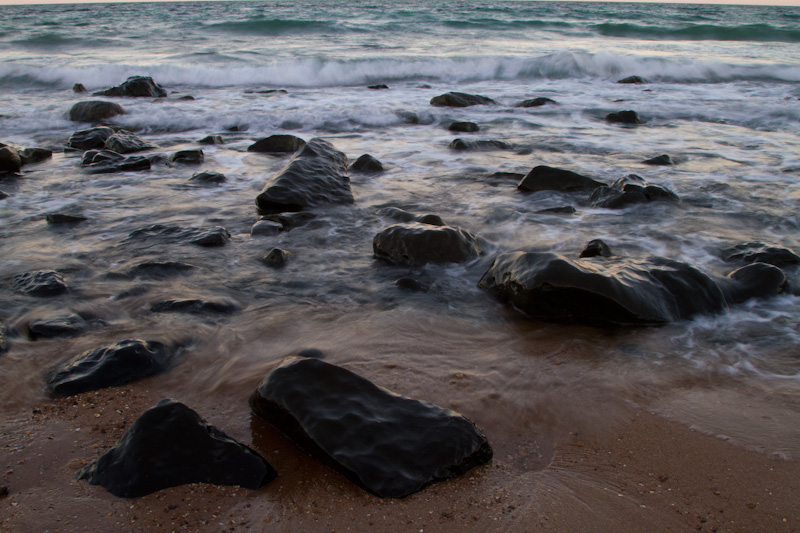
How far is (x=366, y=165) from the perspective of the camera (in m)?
5.51

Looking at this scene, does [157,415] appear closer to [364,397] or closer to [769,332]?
[364,397]

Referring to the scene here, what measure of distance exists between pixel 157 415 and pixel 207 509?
0.36m

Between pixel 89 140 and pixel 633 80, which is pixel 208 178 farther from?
pixel 633 80

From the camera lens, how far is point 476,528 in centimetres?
157

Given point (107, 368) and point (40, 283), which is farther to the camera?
point (40, 283)

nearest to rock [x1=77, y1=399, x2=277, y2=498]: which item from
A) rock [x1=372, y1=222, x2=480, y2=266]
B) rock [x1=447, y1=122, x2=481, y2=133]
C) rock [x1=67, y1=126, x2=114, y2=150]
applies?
rock [x1=372, y1=222, x2=480, y2=266]

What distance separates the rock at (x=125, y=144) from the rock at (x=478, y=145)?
346 centimetres

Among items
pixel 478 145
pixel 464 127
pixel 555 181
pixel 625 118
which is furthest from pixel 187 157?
pixel 625 118

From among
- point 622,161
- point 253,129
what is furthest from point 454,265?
point 253,129

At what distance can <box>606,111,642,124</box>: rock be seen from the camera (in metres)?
8.21

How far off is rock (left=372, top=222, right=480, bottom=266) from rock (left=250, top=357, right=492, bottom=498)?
143cm

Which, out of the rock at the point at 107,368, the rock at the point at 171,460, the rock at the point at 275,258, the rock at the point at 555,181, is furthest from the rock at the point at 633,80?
the rock at the point at 171,460

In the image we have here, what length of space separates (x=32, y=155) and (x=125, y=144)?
0.89m

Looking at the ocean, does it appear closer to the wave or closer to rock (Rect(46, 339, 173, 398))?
rock (Rect(46, 339, 173, 398))
